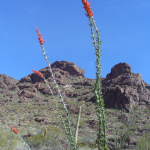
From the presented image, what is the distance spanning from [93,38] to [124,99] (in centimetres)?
2594

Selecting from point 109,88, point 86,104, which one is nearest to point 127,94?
point 109,88

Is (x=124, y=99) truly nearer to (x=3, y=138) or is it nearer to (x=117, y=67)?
(x=117, y=67)

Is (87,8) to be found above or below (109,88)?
below

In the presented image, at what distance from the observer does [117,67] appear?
42.8 meters

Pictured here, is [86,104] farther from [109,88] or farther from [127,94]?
[127,94]

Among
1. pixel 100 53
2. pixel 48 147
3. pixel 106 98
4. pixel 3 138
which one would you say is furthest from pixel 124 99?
pixel 100 53

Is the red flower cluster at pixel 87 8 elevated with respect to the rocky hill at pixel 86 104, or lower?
lower

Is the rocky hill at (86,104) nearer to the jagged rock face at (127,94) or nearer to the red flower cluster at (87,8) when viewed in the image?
the jagged rock face at (127,94)

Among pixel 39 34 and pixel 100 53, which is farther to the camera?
pixel 39 34

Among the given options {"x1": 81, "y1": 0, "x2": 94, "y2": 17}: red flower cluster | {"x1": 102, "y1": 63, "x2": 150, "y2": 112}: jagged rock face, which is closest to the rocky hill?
{"x1": 102, "y1": 63, "x2": 150, "y2": 112}: jagged rock face

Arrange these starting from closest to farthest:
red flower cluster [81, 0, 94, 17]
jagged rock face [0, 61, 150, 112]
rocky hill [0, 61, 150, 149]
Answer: red flower cluster [81, 0, 94, 17] < rocky hill [0, 61, 150, 149] < jagged rock face [0, 61, 150, 112]

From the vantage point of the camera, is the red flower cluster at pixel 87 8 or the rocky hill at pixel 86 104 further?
the rocky hill at pixel 86 104

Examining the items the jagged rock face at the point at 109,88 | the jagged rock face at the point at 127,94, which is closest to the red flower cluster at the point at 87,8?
the jagged rock face at the point at 109,88

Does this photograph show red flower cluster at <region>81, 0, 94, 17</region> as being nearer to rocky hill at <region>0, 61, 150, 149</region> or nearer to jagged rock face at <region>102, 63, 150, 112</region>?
rocky hill at <region>0, 61, 150, 149</region>
